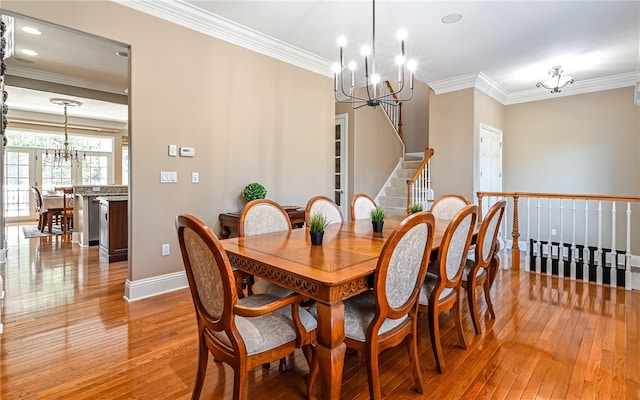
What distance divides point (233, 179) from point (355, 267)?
2455mm

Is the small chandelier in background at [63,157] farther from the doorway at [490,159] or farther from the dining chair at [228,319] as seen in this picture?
the doorway at [490,159]

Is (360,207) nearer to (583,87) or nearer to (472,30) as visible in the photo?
(472,30)

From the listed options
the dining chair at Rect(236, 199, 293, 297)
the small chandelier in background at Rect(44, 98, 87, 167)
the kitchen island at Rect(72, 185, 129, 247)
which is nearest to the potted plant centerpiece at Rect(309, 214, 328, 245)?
the dining chair at Rect(236, 199, 293, 297)

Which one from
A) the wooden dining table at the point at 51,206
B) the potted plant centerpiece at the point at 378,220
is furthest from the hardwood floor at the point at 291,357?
the wooden dining table at the point at 51,206

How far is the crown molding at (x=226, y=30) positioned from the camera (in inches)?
117

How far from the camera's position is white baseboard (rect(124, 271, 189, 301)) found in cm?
297

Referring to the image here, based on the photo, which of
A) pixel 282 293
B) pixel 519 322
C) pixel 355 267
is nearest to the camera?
pixel 355 267

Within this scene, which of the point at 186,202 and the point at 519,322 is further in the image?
the point at 186,202

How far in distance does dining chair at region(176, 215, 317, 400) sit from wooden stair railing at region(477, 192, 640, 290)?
343 centimetres

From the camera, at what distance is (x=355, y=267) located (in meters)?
1.53

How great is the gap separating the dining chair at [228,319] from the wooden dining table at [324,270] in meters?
0.12

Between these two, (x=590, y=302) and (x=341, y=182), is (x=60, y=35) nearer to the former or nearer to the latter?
(x=341, y=182)

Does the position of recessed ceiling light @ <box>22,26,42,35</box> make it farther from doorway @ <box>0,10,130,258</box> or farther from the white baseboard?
the white baseboard

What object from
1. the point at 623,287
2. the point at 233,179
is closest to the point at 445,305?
the point at 233,179
